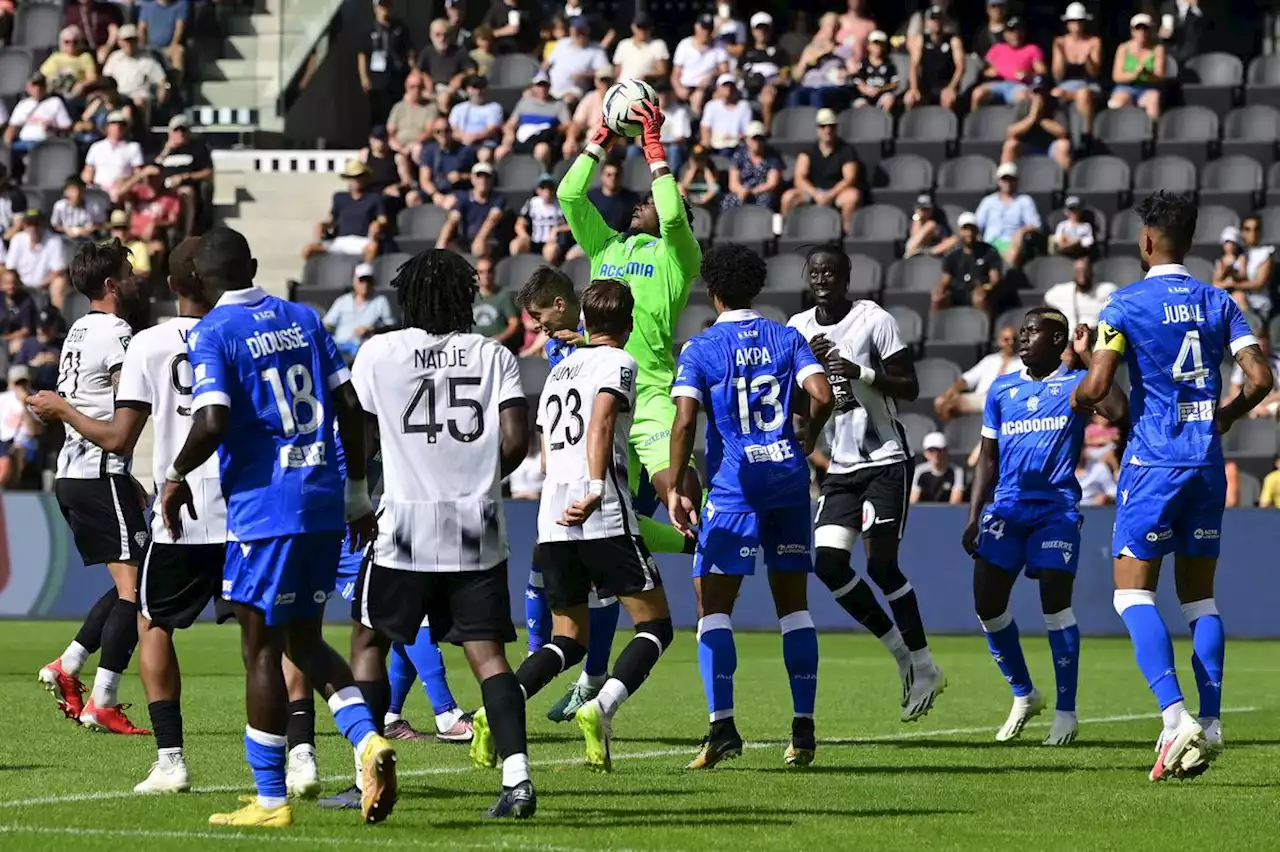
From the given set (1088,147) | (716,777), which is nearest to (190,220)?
(1088,147)

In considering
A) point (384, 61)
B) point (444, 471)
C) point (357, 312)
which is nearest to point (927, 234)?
point (357, 312)

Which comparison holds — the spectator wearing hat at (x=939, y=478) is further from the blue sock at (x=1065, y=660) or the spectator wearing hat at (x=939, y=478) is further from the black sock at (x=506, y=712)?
the black sock at (x=506, y=712)

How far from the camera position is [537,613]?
11.2m

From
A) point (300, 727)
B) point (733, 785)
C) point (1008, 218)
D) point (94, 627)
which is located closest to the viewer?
point (300, 727)

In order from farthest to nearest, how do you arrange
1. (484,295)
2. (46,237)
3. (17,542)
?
(46,237), (484,295), (17,542)

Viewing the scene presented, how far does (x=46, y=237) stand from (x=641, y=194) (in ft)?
21.9

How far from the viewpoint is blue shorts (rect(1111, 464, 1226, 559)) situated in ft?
30.0

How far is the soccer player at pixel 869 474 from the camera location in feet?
35.2

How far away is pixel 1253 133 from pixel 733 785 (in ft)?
51.3

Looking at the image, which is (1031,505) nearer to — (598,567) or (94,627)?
(598,567)

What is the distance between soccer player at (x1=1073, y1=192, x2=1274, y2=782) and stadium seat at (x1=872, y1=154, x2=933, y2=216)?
45.0ft

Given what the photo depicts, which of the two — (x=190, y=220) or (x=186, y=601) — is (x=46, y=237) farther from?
(x=186, y=601)

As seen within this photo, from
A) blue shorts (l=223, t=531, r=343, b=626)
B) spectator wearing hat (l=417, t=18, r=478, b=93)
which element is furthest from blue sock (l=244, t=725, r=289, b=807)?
spectator wearing hat (l=417, t=18, r=478, b=93)

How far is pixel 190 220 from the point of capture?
24.5 m
